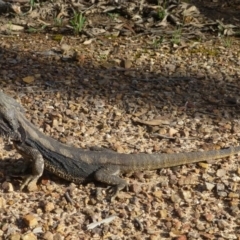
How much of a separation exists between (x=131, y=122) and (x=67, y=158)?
1184 millimetres

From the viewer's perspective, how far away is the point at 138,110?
652 cm

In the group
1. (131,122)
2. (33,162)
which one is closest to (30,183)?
(33,162)

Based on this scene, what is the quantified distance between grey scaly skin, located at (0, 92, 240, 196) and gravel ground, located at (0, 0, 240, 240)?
0.32 feet

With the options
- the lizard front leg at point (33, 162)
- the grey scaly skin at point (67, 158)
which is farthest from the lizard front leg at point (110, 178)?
the lizard front leg at point (33, 162)

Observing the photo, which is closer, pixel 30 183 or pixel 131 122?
pixel 30 183

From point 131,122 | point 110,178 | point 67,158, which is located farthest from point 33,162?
point 131,122

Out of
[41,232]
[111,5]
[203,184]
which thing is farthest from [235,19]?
[41,232]

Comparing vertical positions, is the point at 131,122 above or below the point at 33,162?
below

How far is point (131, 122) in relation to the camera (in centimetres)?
629

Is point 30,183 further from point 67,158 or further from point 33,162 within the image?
point 67,158

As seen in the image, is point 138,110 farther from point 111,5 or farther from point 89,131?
point 111,5

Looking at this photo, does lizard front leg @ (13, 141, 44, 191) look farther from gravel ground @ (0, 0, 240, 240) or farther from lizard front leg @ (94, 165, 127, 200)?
lizard front leg @ (94, 165, 127, 200)

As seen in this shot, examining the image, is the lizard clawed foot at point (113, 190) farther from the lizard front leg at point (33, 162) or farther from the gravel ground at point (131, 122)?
the lizard front leg at point (33, 162)

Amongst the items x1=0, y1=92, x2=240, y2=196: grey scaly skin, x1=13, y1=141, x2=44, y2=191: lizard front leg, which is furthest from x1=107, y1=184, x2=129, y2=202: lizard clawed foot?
x1=13, y1=141, x2=44, y2=191: lizard front leg
